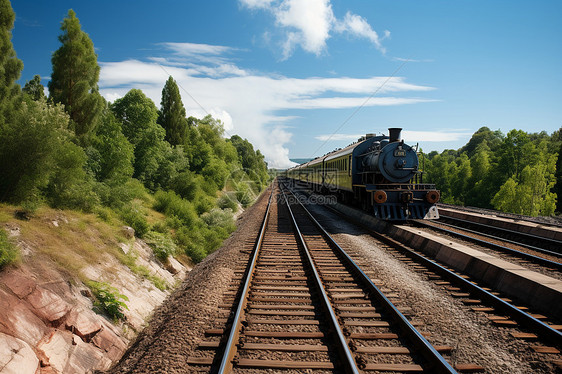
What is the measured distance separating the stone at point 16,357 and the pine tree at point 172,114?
88.2ft

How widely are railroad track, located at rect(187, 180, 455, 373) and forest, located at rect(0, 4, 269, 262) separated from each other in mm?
5072

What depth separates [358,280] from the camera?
736 centimetres

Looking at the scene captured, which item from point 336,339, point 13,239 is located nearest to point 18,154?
point 13,239

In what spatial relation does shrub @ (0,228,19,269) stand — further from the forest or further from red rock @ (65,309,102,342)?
the forest

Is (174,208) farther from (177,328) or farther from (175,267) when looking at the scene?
(177,328)

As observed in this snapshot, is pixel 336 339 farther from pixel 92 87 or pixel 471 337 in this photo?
pixel 92 87

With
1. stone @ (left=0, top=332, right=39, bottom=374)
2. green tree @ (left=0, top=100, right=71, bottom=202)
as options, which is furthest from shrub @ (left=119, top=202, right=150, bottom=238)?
stone @ (left=0, top=332, right=39, bottom=374)

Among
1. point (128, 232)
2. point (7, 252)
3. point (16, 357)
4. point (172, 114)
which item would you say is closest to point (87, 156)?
point (128, 232)

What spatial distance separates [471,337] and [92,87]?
15775 mm

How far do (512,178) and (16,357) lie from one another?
53319 mm

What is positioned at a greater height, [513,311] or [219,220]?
[513,311]

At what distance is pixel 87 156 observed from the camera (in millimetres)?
11852

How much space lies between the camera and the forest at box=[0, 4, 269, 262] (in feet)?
26.0

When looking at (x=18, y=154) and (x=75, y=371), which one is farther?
(x=18, y=154)
